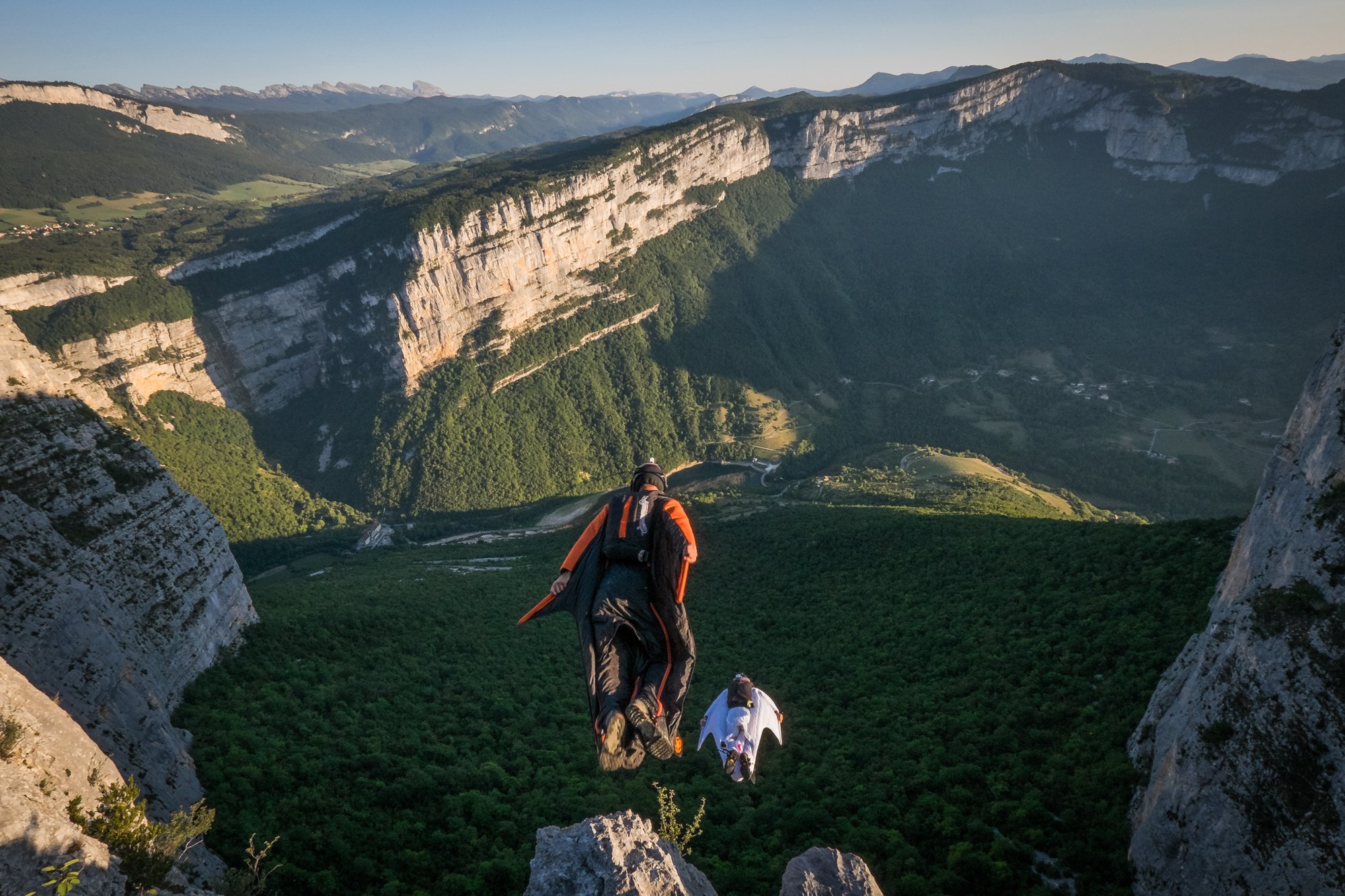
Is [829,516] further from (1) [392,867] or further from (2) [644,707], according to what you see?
(2) [644,707]

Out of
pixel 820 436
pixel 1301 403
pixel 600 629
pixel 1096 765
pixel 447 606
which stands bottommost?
pixel 820 436

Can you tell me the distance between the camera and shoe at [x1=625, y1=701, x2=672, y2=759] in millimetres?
8602

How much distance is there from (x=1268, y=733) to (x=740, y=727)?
37.1ft

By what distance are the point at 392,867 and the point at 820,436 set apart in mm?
121473

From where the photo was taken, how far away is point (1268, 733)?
43.1 ft

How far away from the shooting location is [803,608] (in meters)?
41.7

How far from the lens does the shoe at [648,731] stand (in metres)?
8.60

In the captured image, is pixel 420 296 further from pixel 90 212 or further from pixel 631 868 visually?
pixel 90 212

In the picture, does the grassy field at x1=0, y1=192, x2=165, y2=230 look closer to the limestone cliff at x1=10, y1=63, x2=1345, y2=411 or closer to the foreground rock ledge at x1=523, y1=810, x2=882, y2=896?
the limestone cliff at x1=10, y1=63, x2=1345, y2=411

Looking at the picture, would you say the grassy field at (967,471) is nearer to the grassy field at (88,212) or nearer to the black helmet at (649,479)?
the black helmet at (649,479)

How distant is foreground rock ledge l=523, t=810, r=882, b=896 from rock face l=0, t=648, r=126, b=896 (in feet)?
24.0

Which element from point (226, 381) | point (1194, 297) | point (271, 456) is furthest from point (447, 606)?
point (1194, 297)

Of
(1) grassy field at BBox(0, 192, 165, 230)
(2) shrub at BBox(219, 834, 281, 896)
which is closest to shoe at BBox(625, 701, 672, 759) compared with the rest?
(2) shrub at BBox(219, 834, 281, 896)

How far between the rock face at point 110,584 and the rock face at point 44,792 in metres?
5.67
